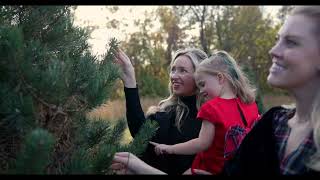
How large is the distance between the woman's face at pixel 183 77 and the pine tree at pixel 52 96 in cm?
98

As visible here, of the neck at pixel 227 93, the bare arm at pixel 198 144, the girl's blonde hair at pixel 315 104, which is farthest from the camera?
the neck at pixel 227 93

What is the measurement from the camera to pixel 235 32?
26.7 meters

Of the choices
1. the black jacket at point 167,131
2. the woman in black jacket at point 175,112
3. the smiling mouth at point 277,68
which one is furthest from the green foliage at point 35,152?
the black jacket at point 167,131

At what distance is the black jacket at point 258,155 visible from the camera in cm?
183

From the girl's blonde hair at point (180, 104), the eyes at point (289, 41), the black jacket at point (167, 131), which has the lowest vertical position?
the black jacket at point (167, 131)

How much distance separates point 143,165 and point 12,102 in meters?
0.63

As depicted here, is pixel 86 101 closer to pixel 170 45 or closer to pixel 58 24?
pixel 58 24

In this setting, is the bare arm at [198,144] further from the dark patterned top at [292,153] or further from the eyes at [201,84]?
the dark patterned top at [292,153]

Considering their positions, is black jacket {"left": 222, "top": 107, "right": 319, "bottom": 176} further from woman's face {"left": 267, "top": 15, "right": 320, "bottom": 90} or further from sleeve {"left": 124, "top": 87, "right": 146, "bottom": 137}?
sleeve {"left": 124, "top": 87, "right": 146, "bottom": 137}

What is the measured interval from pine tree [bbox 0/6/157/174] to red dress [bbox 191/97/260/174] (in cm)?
46

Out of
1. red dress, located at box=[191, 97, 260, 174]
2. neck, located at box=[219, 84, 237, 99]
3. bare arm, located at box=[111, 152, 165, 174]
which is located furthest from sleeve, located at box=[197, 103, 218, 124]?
bare arm, located at box=[111, 152, 165, 174]

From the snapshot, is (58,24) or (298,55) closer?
(298,55)

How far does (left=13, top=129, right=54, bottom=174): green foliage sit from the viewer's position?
122 centimetres
